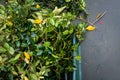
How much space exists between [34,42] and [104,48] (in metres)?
0.62

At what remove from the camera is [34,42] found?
1678mm

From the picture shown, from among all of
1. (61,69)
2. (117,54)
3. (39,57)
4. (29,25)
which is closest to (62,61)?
(61,69)

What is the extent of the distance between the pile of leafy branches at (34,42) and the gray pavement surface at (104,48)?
0.54 ft

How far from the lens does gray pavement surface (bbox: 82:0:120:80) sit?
1.96 m

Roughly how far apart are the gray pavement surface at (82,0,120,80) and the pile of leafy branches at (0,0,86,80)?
17 centimetres

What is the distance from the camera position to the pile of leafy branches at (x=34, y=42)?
5.33 feet

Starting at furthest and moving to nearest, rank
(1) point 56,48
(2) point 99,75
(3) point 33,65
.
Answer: (2) point 99,75, (1) point 56,48, (3) point 33,65

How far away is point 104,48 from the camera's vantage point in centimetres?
199

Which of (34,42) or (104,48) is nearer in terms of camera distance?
(34,42)

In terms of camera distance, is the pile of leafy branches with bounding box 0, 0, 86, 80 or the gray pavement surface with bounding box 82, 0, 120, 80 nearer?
the pile of leafy branches with bounding box 0, 0, 86, 80

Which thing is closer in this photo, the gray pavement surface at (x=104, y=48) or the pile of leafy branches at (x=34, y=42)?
the pile of leafy branches at (x=34, y=42)

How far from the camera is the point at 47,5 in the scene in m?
2.06

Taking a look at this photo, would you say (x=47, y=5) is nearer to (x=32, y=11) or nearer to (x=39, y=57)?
(x=32, y=11)

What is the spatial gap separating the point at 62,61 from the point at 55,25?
30 cm
